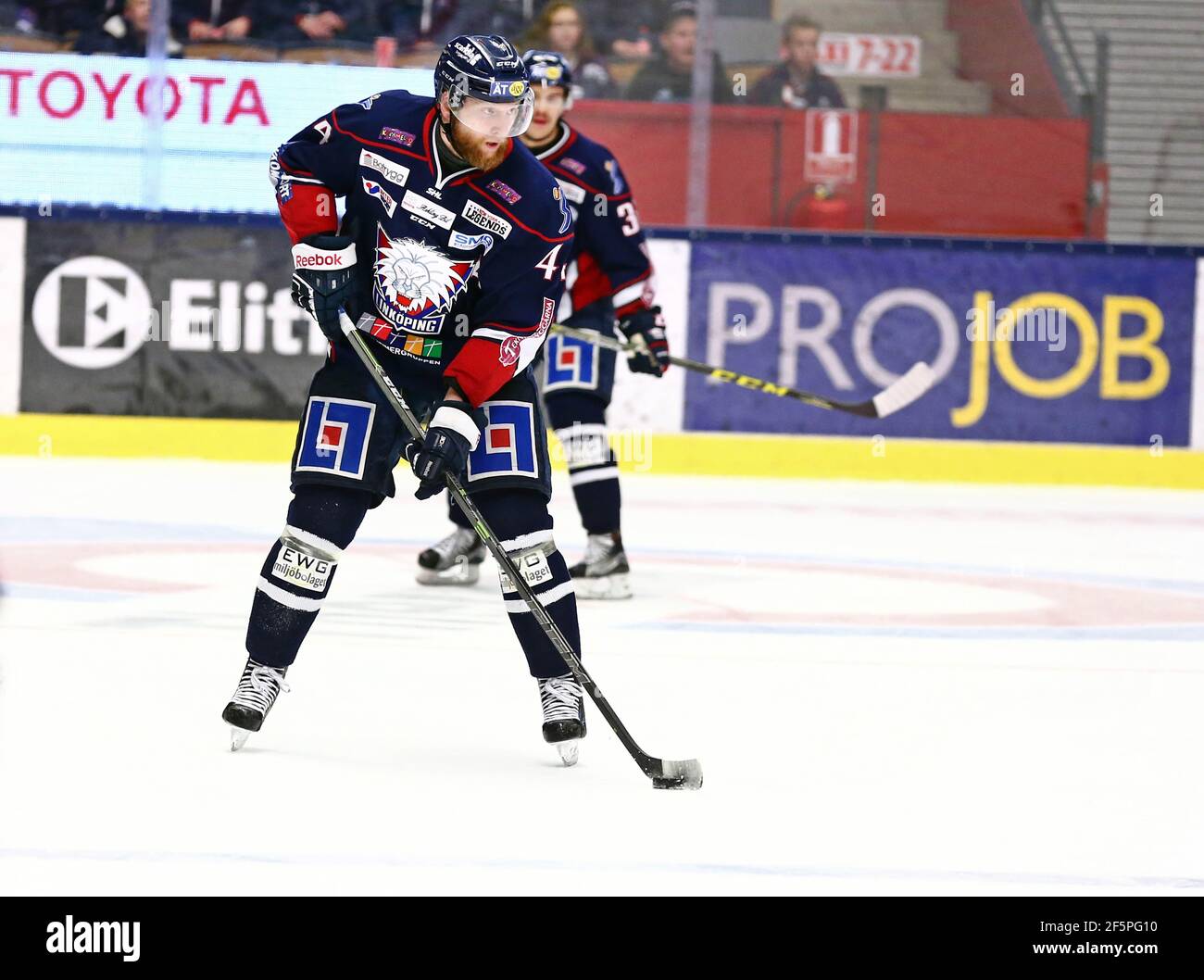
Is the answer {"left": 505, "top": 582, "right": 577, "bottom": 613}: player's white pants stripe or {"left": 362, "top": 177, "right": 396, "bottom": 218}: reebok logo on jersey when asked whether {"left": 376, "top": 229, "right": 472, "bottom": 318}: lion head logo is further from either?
{"left": 505, "top": 582, "right": 577, "bottom": 613}: player's white pants stripe

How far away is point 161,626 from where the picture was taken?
192 inches

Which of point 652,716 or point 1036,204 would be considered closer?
point 652,716

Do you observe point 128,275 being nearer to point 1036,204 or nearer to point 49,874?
point 1036,204

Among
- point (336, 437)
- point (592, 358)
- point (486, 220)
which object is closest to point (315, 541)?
point (336, 437)

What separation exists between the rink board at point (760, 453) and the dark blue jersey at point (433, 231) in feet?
17.4

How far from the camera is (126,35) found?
30.9 feet

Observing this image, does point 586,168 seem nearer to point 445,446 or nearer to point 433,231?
point 433,231

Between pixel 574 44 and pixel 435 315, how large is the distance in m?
6.21

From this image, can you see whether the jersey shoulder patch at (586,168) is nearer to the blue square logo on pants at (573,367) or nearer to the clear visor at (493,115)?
the blue square logo on pants at (573,367)

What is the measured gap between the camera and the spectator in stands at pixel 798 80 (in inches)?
376

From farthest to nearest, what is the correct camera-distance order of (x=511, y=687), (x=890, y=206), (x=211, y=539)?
(x=890, y=206), (x=211, y=539), (x=511, y=687)

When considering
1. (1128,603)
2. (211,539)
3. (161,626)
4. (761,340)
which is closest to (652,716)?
(161,626)

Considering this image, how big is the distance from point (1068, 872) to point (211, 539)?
4183mm

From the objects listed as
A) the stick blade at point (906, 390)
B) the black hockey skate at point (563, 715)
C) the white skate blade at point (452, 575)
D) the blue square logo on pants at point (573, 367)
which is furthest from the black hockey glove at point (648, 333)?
the black hockey skate at point (563, 715)
